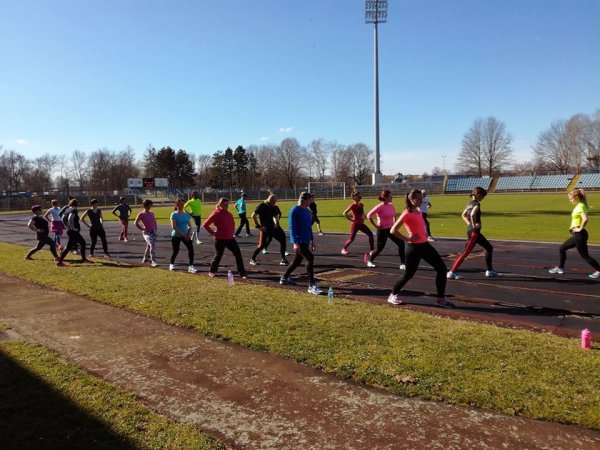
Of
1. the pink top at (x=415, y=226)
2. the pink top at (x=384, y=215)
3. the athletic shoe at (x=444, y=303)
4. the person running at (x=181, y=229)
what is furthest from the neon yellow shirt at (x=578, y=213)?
the person running at (x=181, y=229)

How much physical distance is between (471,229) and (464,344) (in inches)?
184

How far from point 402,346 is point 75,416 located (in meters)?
3.21

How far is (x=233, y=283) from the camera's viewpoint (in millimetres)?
8844

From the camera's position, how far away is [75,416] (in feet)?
11.8

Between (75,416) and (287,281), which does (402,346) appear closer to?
(75,416)

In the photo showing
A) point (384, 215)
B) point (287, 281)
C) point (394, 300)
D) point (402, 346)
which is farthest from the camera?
point (384, 215)

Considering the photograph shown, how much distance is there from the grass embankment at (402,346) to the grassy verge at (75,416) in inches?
64.0

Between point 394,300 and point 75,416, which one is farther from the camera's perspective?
point 394,300

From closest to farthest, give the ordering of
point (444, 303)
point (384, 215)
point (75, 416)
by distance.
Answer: point (75, 416) → point (444, 303) → point (384, 215)

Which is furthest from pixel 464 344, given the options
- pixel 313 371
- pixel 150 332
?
pixel 150 332

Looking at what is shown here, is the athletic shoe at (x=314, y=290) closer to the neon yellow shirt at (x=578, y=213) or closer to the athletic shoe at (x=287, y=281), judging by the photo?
the athletic shoe at (x=287, y=281)

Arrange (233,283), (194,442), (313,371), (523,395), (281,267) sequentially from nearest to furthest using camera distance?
(194,442), (523,395), (313,371), (233,283), (281,267)

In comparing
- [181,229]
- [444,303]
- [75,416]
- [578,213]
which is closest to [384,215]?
[444,303]

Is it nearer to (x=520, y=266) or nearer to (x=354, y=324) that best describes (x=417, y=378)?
(x=354, y=324)
